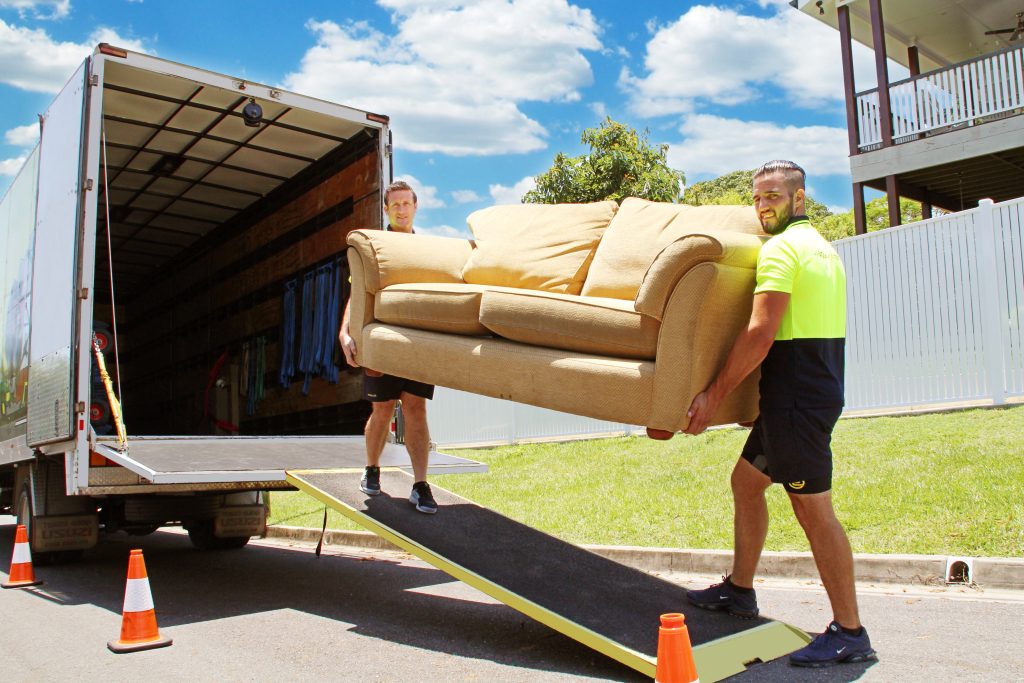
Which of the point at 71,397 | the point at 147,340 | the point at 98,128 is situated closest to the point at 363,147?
the point at 98,128

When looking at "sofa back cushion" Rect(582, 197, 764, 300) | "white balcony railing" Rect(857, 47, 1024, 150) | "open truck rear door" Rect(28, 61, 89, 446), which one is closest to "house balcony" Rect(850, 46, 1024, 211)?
"white balcony railing" Rect(857, 47, 1024, 150)

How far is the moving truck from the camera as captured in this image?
6.18m

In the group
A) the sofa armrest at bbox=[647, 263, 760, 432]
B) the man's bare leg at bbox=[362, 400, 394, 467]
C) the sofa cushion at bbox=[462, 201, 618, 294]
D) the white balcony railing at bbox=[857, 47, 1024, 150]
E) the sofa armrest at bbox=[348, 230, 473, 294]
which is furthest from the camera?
the white balcony railing at bbox=[857, 47, 1024, 150]

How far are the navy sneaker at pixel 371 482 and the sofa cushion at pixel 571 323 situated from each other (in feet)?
4.86

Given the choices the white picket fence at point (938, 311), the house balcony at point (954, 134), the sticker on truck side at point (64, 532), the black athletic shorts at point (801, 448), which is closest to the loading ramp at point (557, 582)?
the black athletic shorts at point (801, 448)

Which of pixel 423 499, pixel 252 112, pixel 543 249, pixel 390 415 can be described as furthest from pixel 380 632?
pixel 252 112

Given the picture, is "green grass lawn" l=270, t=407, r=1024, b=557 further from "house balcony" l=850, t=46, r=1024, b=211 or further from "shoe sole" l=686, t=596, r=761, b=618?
"house balcony" l=850, t=46, r=1024, b=211

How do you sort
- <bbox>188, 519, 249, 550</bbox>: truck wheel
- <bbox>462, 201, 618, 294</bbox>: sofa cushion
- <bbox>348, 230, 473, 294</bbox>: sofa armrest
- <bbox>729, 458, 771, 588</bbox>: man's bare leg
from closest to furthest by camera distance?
<bbox>729, 458, 771, 588</bbox>: man's bare leg < <bbox>462, 201, 618, 294</bbox>: sofa cushion < <bbox>348, 230, 473, 294</bbox>: sofa armrest < <bbox>188, 519, 249, 550</bbox>: truck wheel

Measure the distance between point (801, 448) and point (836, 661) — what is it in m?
0.88

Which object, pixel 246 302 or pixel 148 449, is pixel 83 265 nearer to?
pixel 148 449

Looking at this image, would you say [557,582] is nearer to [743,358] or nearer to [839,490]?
[743,358]

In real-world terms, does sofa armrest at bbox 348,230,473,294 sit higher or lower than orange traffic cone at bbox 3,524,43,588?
higher

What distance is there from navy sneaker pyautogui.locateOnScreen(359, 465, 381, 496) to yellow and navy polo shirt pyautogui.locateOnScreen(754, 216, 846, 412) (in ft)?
8.54

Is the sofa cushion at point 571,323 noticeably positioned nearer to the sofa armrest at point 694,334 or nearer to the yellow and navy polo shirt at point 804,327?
the sofa armrest at point 694,334
